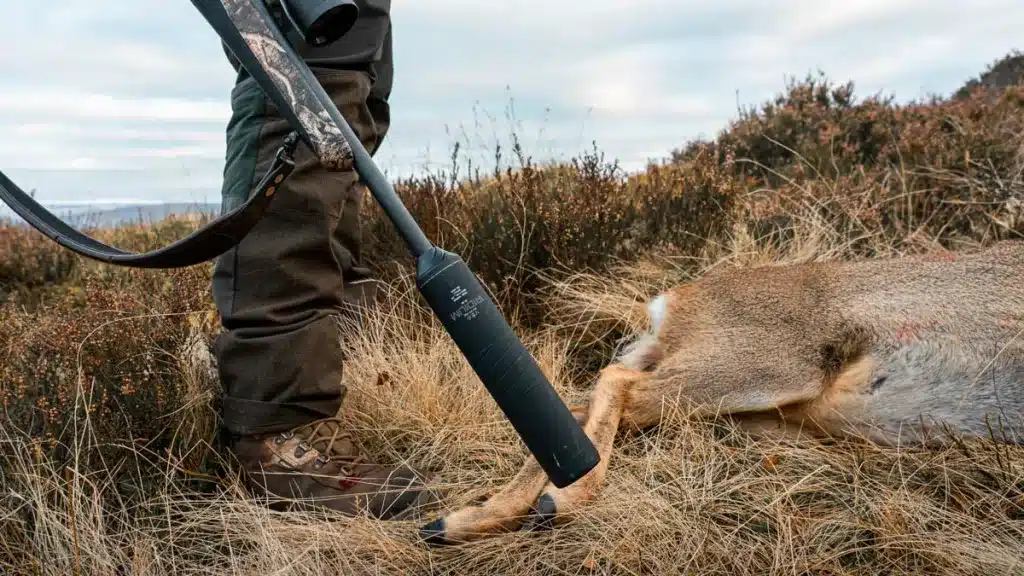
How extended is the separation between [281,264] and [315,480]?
0.75m

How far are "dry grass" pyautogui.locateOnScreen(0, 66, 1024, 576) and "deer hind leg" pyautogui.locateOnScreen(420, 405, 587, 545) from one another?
60 mm

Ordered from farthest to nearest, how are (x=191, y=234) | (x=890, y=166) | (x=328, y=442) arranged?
(x=890, y=166)
(x=328, y=442)
(x=191, y=234)

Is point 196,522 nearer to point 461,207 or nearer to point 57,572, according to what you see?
point 57,572

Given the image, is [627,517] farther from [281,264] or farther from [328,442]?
[281,264]

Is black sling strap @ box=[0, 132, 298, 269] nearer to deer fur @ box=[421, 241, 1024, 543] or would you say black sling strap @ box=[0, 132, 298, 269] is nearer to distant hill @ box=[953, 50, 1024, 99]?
deer fur @ box=[421, 241, 1024, 543]

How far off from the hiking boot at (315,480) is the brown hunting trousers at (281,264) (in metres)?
0.06

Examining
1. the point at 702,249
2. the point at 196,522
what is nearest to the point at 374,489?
the point at 196,522

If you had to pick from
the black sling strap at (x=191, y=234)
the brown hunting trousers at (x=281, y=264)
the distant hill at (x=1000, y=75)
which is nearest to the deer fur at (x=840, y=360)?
the brown hunting trousers at (x=281, y=264)

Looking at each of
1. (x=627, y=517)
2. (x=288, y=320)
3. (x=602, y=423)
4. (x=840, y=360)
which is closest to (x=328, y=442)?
(x=288, y=320)

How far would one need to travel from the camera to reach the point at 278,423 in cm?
270

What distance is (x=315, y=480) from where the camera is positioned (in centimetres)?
272

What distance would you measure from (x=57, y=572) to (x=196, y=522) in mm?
416

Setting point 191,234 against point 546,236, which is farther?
point 546,236

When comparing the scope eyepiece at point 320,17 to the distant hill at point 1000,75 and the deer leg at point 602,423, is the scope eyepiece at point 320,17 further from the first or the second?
the distant hill at point 1000,75
